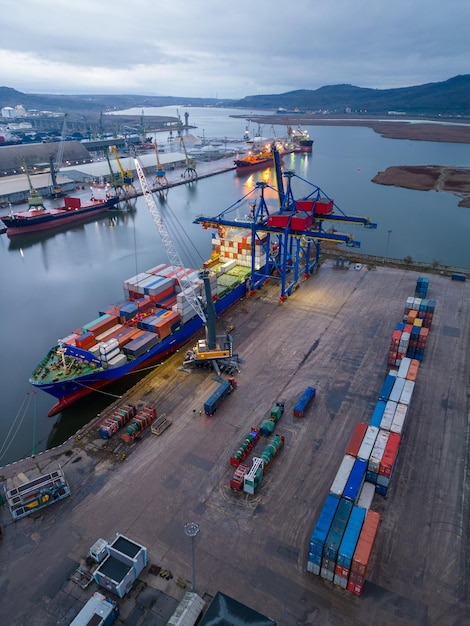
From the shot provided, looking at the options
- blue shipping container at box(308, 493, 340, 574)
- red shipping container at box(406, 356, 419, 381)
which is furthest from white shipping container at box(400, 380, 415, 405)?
blue shipping container at box(308, 493, 340, 574)

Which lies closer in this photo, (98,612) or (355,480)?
(98,612)

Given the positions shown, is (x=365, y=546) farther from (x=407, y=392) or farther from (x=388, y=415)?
(x=407, y=392)

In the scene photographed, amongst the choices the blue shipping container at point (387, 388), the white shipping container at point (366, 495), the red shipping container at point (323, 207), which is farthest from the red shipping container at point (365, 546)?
the red shipping container at point (323, 207)

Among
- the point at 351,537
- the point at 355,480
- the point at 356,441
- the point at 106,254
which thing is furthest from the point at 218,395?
the point at 106,254

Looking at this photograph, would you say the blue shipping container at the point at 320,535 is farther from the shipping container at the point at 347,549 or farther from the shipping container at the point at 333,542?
the shipping container at the point at 347,549

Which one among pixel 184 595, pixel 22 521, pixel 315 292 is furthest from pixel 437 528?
pixel 315 292

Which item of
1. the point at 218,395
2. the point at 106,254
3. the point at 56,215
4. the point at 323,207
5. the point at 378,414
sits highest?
the point at 323,207
